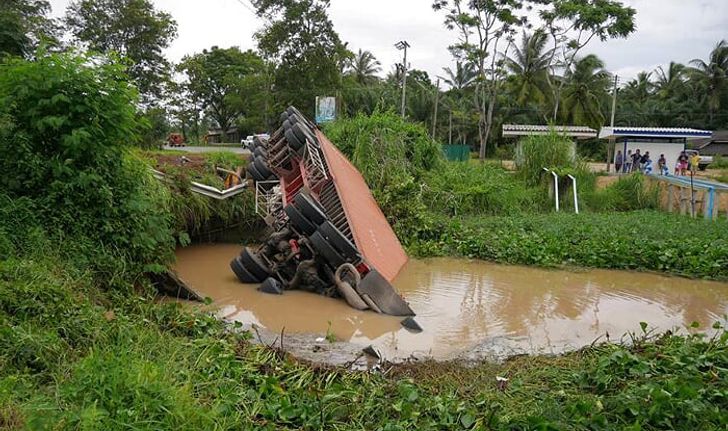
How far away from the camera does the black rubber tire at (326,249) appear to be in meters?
7.34

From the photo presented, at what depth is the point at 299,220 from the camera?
776cm

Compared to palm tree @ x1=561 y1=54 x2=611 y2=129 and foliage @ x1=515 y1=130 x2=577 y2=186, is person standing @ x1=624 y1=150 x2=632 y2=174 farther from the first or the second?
palm tree @ x1=561 y1=54 x2=611 y2=129

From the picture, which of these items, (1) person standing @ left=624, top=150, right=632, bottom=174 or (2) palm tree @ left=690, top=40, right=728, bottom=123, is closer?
(1) person standing @ left=624, top=150, right=632, bottom=174

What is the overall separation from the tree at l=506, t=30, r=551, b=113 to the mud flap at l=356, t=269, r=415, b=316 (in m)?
33.8

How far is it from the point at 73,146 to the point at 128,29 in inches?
941

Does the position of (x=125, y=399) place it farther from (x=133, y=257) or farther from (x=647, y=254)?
(x=647, y=254)

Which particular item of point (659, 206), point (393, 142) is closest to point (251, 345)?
point (393, 142)

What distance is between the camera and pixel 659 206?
16.9 meters

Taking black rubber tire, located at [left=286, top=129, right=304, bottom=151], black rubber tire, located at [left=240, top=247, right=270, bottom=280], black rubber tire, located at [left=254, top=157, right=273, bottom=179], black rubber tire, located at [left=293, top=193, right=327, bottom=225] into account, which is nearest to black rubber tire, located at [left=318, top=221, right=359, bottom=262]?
black rubber tire, located at [left=293, top=193, right=327, bottom=225]

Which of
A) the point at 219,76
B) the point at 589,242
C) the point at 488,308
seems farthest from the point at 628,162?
the point at 219,76

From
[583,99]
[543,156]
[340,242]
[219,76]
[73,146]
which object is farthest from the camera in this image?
[219,76]

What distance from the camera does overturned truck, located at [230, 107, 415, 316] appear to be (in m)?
7.20

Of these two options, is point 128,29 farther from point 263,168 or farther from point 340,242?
point 340,242

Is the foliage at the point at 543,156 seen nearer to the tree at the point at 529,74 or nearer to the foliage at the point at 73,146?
the foliage at the point at 73,146
